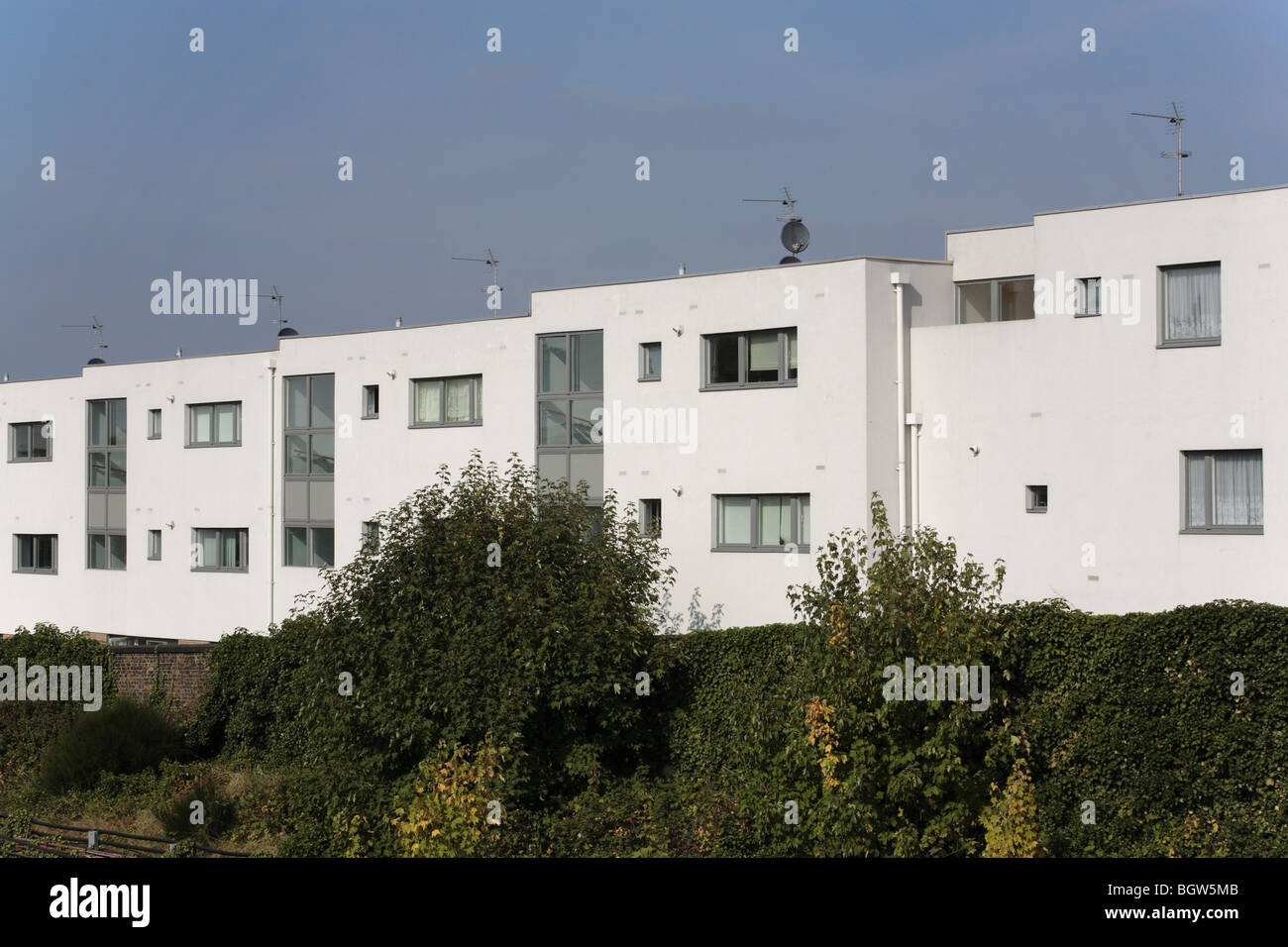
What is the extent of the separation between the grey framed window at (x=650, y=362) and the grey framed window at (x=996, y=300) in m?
6.18

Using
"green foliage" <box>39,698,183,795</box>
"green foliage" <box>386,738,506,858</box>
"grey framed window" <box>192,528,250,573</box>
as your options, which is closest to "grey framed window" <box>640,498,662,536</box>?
"green foliage" <box>386,738,506,858</box>

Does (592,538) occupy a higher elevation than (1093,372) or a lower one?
lower

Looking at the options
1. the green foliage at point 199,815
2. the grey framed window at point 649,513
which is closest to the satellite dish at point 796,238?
the grey framed window at point 649,513

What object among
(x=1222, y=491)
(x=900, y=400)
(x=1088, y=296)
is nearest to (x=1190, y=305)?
(x=1088, y=296)

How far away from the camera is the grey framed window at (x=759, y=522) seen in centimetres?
2781

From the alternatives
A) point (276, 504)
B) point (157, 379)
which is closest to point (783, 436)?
point (276, 504)

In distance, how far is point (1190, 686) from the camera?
18609 millimetres

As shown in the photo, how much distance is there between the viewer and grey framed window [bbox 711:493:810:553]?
27.8m

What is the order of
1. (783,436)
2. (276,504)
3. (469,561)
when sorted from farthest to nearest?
(276,504)
(783,436)
(469,561)

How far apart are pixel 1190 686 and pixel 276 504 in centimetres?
2482

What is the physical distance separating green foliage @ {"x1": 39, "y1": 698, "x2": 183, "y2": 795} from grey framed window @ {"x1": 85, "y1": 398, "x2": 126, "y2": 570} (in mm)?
11041

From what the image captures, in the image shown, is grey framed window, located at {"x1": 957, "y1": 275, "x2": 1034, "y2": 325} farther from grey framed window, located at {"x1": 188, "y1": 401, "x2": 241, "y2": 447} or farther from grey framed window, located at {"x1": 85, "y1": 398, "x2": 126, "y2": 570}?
grey framed window, located at {"x1": 85, "y1": 398, "x2": 126, "y2": 570}

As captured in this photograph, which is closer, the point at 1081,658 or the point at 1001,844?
the point at 1001,844
